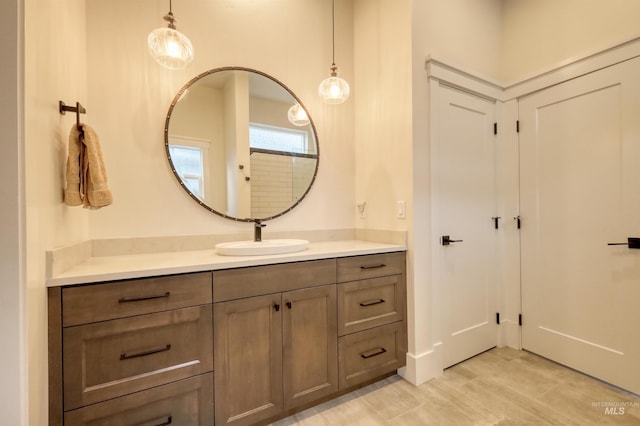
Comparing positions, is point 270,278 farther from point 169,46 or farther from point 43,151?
point 169,46

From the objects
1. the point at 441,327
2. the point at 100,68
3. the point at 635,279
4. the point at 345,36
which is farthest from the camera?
the point at 345,36

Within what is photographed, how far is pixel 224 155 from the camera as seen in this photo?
76.7 inches

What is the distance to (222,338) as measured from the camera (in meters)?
1.38

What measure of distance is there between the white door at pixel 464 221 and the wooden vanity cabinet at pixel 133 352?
5.31ft

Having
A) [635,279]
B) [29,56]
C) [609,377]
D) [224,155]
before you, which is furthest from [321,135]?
[609,377]

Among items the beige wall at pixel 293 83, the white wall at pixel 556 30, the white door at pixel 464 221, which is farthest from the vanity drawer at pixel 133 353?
the white wall at pixel 556 30

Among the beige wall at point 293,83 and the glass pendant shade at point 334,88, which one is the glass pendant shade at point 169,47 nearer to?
the beige wall at point 293,83

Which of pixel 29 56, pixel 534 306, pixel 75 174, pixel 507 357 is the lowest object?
pixel 507 357

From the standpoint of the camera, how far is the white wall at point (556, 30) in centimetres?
184

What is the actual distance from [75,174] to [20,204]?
40 cm

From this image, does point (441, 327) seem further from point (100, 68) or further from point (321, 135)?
point (100, 68)

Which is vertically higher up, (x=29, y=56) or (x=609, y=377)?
(x=29, y=56)

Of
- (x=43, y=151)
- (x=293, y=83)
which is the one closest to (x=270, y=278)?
(x=43, y=151)

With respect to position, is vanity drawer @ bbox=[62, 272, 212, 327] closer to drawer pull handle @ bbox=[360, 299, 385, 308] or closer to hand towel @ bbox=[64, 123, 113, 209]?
hand towel @ bbox=[64, 123, 113, 209]
